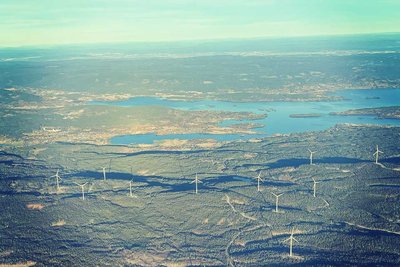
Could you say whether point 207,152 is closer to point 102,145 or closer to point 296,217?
point 102,145

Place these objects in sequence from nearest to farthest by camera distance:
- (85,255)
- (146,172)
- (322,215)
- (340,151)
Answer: (85,255)
(322,215)
(146,172)
(340,151)

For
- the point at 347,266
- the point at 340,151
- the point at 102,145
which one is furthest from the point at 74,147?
the point at 347,266

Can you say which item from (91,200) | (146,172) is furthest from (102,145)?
(91,200)

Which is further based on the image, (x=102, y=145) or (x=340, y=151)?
(x=102, y=145)

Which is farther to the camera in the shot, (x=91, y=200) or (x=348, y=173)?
(x=348, y=173)

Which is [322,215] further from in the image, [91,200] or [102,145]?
[102,145]

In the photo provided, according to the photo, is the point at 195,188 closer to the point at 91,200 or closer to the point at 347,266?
the point at 91,200

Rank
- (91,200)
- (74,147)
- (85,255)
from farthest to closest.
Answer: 1. (74,147)
2. (91,200)
3. (85,255)

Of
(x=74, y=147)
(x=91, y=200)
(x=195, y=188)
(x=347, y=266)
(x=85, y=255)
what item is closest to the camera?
(x=347, y=266)

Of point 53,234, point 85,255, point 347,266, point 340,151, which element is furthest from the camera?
point 340,151
